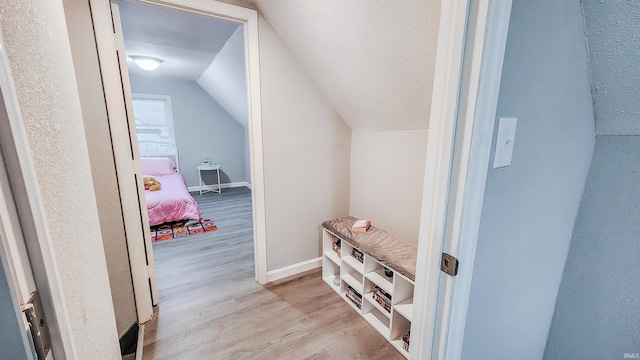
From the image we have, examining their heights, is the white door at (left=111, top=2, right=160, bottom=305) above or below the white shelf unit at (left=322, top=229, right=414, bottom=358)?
above

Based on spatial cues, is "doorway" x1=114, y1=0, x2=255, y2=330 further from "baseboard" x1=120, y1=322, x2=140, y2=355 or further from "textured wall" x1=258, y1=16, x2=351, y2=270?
"textured wall" x1=258, y1=16, x2=351, y2=270

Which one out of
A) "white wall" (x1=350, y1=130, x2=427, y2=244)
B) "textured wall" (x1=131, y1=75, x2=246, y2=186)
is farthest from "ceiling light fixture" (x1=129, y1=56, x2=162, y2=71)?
"white wall" (x1=350, y1=130, x2=427, y2=244)

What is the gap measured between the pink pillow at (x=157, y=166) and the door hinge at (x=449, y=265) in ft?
16.2

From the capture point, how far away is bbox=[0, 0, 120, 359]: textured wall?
0.42 m

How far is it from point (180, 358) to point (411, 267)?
4.59ft

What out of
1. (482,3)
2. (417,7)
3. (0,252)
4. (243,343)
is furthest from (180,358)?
(417,7)

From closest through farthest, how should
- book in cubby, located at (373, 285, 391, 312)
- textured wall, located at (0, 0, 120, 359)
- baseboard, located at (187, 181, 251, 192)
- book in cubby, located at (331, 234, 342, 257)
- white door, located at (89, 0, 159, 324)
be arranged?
textured wall, located at (0, 0, 120, 359) < white door, located at (89, 0, 159, 324) < book in cubby, located at (373, 285, 391, 312) < book in cubby, located at (331, 234, 342, 257) < baseboard, located at (187, 181, 251, 192)

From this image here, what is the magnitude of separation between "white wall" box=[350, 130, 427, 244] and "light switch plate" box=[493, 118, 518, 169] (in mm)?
1036

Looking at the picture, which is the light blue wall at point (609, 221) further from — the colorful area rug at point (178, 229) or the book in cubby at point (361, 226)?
the colorful area rug at point (178, 229)

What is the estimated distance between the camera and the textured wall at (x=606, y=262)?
0.91m

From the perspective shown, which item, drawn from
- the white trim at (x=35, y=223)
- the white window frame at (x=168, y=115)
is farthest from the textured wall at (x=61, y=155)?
the white window frame at (x=168, y=115)

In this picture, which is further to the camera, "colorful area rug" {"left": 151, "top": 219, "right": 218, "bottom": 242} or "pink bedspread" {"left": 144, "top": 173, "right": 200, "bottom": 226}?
"pink bedspread" {"left": 144, "top": 173, "right": 200, "bottom": 226}

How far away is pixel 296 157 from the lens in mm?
2111

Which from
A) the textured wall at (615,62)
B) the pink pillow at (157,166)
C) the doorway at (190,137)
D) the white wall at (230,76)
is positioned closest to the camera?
the textured wall at (615,62)
